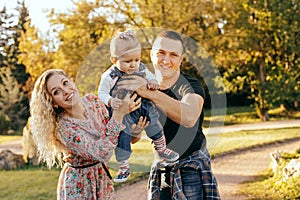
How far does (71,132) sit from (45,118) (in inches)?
6.4

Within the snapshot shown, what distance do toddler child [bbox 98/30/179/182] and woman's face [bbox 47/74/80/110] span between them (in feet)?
1.56

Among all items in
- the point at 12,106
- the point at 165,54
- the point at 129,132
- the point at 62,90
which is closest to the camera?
the point at 129,132

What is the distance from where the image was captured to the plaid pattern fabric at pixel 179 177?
2.70 meters

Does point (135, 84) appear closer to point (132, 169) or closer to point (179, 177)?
point (132, 169)

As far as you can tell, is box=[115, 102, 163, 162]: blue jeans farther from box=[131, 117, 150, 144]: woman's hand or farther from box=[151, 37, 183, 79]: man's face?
box=[151, 37, 183, 79]: man's face

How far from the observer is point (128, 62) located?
6.54 feet

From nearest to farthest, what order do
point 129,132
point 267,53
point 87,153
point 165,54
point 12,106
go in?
point 129,132 → point 165,54 → point 87,153 → point 267,53 → point 12,106

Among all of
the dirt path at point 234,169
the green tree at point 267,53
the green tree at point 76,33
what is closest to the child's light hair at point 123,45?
the dirt path at point 234,169

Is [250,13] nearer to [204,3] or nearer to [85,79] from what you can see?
[204,3]

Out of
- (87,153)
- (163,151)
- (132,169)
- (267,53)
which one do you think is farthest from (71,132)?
(267,53)

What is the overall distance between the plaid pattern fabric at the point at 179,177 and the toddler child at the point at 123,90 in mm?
487

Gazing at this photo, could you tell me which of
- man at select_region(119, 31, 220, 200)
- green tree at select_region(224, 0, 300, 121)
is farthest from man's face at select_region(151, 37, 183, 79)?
green tree at select_region(224, 0, 300, 121)

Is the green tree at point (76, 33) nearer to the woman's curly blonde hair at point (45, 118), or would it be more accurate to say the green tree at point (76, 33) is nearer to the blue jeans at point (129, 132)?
the woman's curly blonde hair at point (45, 118)

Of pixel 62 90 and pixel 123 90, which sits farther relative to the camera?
pixel 62 90
